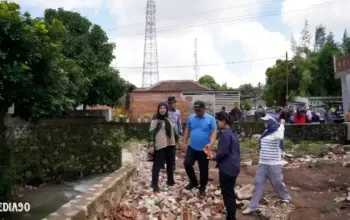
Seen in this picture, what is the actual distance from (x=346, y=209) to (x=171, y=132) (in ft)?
9.80

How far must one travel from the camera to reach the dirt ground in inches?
240

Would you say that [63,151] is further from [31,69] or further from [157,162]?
[157,162]

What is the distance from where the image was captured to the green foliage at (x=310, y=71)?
40594 mm

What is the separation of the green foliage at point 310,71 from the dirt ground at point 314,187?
105ft

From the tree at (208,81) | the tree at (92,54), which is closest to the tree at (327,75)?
the tree at (208,81)

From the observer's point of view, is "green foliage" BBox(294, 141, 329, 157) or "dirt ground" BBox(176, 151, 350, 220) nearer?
"dirt ground" BBox(176, 151, 350, 220)

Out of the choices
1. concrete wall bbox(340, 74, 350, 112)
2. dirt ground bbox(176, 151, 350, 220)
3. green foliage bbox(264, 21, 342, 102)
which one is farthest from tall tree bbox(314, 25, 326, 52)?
dirt ground bbox(176, 151, 350, 220)

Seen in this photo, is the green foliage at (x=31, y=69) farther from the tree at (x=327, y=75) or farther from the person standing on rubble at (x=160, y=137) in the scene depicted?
the tree at (x=327, y=75)

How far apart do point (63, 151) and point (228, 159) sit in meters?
6.89

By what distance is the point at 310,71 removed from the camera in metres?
41.1

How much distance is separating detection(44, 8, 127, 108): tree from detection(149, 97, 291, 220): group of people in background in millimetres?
10368

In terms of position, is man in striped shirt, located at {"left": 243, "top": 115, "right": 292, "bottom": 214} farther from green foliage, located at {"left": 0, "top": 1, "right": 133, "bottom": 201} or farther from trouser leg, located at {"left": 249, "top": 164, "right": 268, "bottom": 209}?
green foliage, located at {"left": 0, "top": 1, "right": 133, "bottom": 201}

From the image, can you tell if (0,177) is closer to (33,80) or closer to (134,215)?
(33,80)

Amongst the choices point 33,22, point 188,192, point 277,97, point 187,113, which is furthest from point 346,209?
point 277,97
